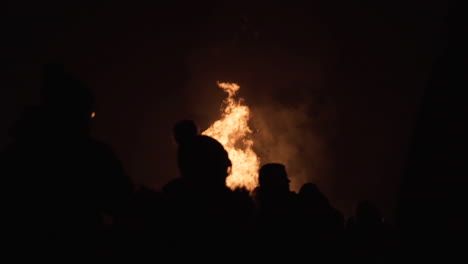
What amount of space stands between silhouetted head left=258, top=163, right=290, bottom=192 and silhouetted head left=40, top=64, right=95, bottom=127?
6.62 ft

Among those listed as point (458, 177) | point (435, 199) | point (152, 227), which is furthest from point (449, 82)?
point (152, 227)

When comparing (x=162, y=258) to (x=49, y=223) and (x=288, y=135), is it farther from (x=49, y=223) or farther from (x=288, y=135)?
(x=288, y=135)

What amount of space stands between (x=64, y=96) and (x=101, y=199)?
2.68 ft

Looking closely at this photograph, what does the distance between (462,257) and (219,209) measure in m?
1.75

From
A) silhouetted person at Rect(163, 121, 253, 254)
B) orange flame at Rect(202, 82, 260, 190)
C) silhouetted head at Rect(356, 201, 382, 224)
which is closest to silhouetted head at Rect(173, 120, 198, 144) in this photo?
silhouetted person at Rect(163, 121, 253, 254)

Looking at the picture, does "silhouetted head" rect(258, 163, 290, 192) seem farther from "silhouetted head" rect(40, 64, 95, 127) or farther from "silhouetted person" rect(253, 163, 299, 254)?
"silhouetted head" rect(40, 64, 95, 127)

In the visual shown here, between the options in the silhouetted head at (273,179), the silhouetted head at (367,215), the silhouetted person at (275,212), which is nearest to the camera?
the silhouetted person at (275,212)

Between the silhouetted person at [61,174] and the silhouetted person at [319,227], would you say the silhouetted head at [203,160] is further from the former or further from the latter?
the silhouetted person at [319,227]

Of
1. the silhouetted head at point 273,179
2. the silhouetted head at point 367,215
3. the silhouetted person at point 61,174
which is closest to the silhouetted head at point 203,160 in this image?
the silhouetted person at point 61,174

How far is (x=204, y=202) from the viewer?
89.6 inches

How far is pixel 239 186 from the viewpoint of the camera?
8.70 feet

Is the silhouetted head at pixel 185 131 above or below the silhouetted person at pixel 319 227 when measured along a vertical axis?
above

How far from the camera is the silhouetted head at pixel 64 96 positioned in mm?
2242

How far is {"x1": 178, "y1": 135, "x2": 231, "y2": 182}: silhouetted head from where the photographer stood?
2.51m
